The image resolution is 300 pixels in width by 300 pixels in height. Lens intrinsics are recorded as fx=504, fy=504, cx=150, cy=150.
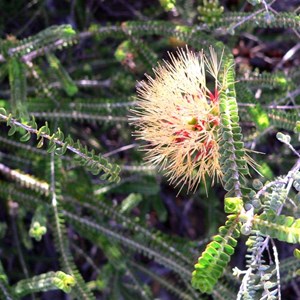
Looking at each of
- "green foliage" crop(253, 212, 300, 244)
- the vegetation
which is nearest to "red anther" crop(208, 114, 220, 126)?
the vegetation

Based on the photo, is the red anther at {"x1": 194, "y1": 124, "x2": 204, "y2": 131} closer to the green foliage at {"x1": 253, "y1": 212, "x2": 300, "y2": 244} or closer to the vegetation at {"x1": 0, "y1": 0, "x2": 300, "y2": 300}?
the vegetation at {"x1": 0, "y1": 0, "x2": 300, "y2": 300}

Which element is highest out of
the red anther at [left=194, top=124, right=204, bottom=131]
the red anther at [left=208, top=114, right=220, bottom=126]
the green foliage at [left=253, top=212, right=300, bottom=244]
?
the red anther at [left=208, top=114, right=220, bottom=126]

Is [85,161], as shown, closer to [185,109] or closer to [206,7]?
[185,109]

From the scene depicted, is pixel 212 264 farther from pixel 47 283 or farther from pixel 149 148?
pixel 149 148

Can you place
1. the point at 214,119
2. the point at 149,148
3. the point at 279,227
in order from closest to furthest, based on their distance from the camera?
the point at 279,227
the point at 214,119
the point at 149,148

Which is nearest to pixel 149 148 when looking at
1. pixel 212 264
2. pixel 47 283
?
pixel 47 283

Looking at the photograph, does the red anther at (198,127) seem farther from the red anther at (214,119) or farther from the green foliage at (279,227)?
the green foliage at (279,227)

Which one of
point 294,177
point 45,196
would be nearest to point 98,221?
point 45,196

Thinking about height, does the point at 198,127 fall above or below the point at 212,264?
above
